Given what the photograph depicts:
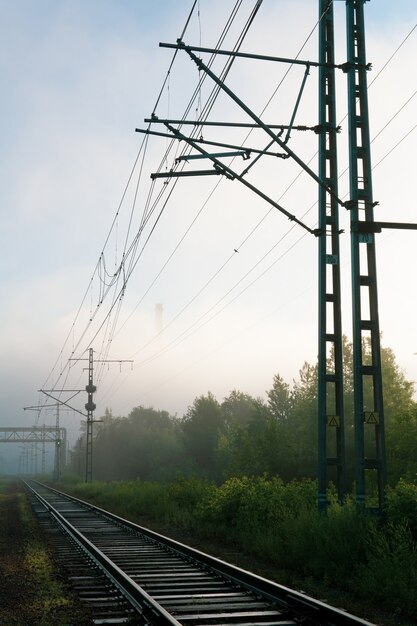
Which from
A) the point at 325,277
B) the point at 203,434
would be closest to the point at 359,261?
the point at 325,277

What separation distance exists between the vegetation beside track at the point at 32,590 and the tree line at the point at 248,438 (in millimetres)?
9417

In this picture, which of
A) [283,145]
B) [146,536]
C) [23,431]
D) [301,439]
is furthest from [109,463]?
[283,145]

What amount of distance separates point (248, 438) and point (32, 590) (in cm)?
4790

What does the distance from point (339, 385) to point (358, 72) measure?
7.60 meters

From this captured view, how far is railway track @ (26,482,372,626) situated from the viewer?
891 cm

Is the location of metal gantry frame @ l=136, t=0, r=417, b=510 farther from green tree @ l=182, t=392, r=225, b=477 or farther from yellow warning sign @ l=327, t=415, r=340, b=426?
green tree @ l=182, t=392, r=225, b=477

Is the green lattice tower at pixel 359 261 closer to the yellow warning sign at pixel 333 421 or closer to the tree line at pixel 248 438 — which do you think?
the yellow warning sign at pixel 333 421

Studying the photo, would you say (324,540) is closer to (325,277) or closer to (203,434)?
(325,277)

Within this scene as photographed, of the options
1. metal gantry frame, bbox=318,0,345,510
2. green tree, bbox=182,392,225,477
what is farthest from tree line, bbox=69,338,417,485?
metal gantry frame, bbox=318,0,345,510

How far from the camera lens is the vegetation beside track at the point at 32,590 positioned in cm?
934

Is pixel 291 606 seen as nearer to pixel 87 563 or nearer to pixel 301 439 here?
pixel 87 563

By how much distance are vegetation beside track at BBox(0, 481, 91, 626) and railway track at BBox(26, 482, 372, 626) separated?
0.99 ft

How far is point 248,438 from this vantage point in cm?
5856

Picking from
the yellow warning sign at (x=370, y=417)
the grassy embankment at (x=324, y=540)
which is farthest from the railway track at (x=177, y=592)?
the yellow warning sign at (x=370, y=417)
